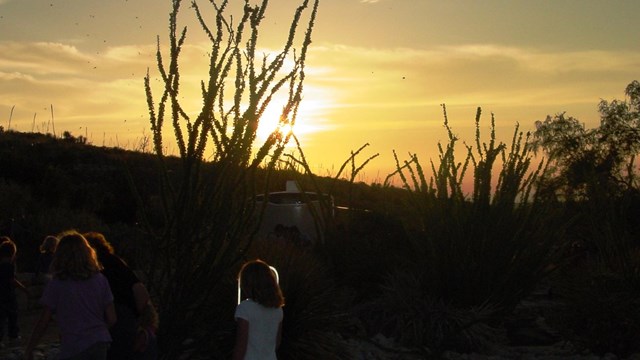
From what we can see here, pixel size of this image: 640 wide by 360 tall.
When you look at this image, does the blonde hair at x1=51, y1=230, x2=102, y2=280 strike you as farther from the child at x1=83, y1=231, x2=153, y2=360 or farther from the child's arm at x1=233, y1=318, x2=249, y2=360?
the child's arm at x1=233, y1=318, x2=249, y2=360

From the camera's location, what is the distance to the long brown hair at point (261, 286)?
5863mm

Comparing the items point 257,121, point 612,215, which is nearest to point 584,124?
point 612,215

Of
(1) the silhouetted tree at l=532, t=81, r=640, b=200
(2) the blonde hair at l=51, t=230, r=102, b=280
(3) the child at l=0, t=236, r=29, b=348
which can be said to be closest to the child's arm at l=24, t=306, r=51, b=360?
(2) the blonde hair at l=51, t=230, r=102, b=280

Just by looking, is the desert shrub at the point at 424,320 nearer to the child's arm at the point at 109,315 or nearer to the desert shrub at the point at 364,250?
the desert shrub at the point at 364,250

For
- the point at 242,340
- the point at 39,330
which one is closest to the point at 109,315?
the point at 39,330

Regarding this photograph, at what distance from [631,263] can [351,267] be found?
3781 millimetres

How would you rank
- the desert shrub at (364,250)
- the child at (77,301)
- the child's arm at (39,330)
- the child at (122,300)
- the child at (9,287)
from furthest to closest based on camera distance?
the desert shrub at (364,250), the child at (9,287), the child at (122,300), the child's arm at (39,330), the child at (77,301)

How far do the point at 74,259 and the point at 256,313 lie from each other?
4.35 ft

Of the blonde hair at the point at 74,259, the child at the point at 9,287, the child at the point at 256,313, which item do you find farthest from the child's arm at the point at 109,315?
the child at the point at 9,287

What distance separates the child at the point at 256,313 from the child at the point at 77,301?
1.01 metres

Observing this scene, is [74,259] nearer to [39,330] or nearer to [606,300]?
[39,330]

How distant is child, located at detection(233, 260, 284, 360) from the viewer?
5863 millimetres

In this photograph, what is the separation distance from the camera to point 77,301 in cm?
609

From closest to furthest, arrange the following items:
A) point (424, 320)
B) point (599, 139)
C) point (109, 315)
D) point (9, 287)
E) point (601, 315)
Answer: point (109, 315)
point (601, 315)
point (424, 320)
point (9, 287)
point (599, 139)
